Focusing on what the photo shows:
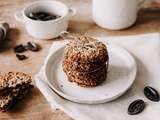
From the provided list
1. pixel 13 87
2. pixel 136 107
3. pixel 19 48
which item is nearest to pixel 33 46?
pixel 19 48

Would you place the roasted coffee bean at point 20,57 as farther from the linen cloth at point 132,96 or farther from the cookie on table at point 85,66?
the cookie on table at point 85,66

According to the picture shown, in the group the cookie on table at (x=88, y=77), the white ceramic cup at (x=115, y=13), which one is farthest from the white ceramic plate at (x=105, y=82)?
the white ceramic cup at (x=115, y=13)

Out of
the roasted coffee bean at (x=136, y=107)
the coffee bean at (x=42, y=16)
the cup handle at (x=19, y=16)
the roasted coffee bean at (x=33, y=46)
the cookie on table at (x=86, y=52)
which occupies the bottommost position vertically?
the roasted coffee bean at (x=136, y=107)

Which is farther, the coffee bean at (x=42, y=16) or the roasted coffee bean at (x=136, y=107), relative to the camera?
the coffee bean at (x=42, y=16)

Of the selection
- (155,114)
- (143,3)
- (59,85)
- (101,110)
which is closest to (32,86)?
(59,85)

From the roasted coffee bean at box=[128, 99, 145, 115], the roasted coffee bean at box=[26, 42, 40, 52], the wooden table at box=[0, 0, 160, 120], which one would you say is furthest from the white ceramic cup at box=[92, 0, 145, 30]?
the roasted coffee bean at box=[128, 99, 145, 115]

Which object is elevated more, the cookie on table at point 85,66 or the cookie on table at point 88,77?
the cookie on table at point 85,66
